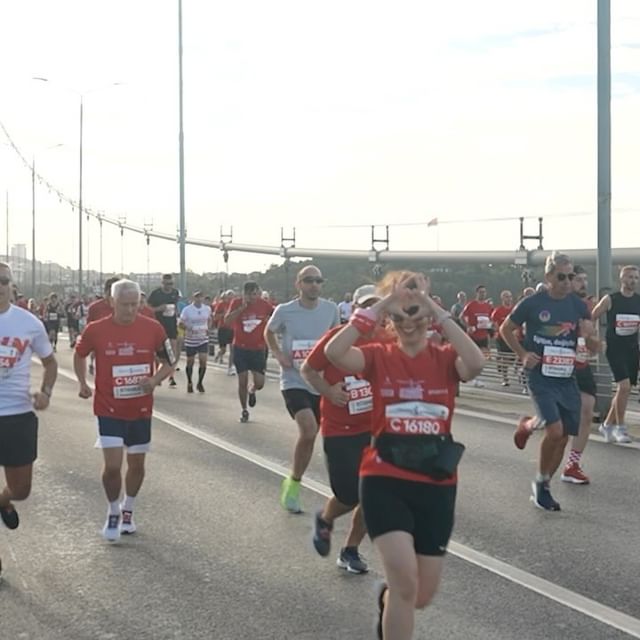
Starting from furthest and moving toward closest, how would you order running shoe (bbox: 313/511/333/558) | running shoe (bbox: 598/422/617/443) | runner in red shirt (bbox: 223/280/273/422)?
runner in red shirt (bbox: 223/280/273/422) → running shoe (bbox: 598/422/617/443) → running shoe (bbox: 313/511/333/558)

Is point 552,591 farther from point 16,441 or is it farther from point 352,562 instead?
point 16,441

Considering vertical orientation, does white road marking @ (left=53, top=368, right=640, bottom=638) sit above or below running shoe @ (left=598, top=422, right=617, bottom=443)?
below

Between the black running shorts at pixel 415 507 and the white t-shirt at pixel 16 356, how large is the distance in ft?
8.89

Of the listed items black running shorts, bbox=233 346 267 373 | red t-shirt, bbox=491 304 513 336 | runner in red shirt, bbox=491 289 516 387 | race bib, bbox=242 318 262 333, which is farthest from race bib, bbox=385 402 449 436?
red t-shirt, bbox=491 304 513 336

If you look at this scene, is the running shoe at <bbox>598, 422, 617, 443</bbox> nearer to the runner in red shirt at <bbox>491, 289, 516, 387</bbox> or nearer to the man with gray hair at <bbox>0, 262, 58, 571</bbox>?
the runner in red shirt at <bbox>491, 289, 516, 387</bbox>

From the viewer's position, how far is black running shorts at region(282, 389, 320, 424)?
8.38 metres

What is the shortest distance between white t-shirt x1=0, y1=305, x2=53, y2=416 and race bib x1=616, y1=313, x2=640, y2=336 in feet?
22.7

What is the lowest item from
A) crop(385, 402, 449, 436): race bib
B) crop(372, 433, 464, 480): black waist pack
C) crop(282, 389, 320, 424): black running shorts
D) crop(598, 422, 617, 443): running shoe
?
crop(598, 422, 617, 443): running shoe

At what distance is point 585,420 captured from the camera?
9.64m

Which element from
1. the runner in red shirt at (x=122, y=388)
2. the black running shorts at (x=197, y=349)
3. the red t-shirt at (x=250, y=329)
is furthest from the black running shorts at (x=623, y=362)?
the black running shorts at (x=197, y=349)

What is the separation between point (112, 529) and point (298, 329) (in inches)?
78.6

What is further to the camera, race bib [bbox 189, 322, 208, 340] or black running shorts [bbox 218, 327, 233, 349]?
black running shorts [bbox 218, 327, 233, 349]

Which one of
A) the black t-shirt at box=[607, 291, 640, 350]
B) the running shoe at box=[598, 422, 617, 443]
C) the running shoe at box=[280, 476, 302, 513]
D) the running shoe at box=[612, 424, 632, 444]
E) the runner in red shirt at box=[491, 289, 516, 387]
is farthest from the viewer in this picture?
the runner in red shirt at box=[491, 289, 516, 387]

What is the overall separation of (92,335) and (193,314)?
12344 mm
